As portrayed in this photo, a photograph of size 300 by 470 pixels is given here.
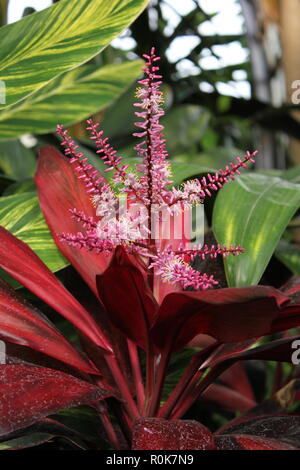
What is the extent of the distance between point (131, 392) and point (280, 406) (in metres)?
0.15

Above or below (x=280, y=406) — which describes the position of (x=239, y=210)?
above

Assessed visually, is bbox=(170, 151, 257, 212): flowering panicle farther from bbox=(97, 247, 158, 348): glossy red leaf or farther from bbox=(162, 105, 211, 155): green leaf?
bbox=(162, 105, 211, 155): green leaf

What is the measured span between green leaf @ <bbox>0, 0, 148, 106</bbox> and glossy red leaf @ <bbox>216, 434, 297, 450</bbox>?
12.3 inches

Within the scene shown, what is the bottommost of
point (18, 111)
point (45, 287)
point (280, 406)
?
point (280, 406)

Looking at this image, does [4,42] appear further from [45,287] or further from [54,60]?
[45,287]

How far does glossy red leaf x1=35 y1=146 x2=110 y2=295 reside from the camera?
45 cm

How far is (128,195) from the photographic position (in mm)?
381

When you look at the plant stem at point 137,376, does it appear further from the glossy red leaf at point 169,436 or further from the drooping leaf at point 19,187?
the drooping leaf at point 19,187

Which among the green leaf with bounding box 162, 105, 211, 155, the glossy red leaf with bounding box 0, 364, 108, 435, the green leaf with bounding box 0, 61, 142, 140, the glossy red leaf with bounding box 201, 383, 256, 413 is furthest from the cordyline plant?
the green leaf with bounding box 162, 105, 211, 155

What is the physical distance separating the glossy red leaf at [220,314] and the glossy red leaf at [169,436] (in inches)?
2.3

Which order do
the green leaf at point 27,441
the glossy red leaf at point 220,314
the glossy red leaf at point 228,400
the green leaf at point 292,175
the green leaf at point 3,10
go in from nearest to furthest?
the glossy red leaf at point 220,314 → the green leaf at point 27,441 → the glossy red leaf at point 228,400 → the green leaf at point 292,175 → the green leaf at point 3,10

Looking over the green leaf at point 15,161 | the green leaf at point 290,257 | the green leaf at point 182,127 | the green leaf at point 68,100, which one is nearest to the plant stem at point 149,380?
the green leaf at point 290,257

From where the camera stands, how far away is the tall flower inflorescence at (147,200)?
13.8 inches
